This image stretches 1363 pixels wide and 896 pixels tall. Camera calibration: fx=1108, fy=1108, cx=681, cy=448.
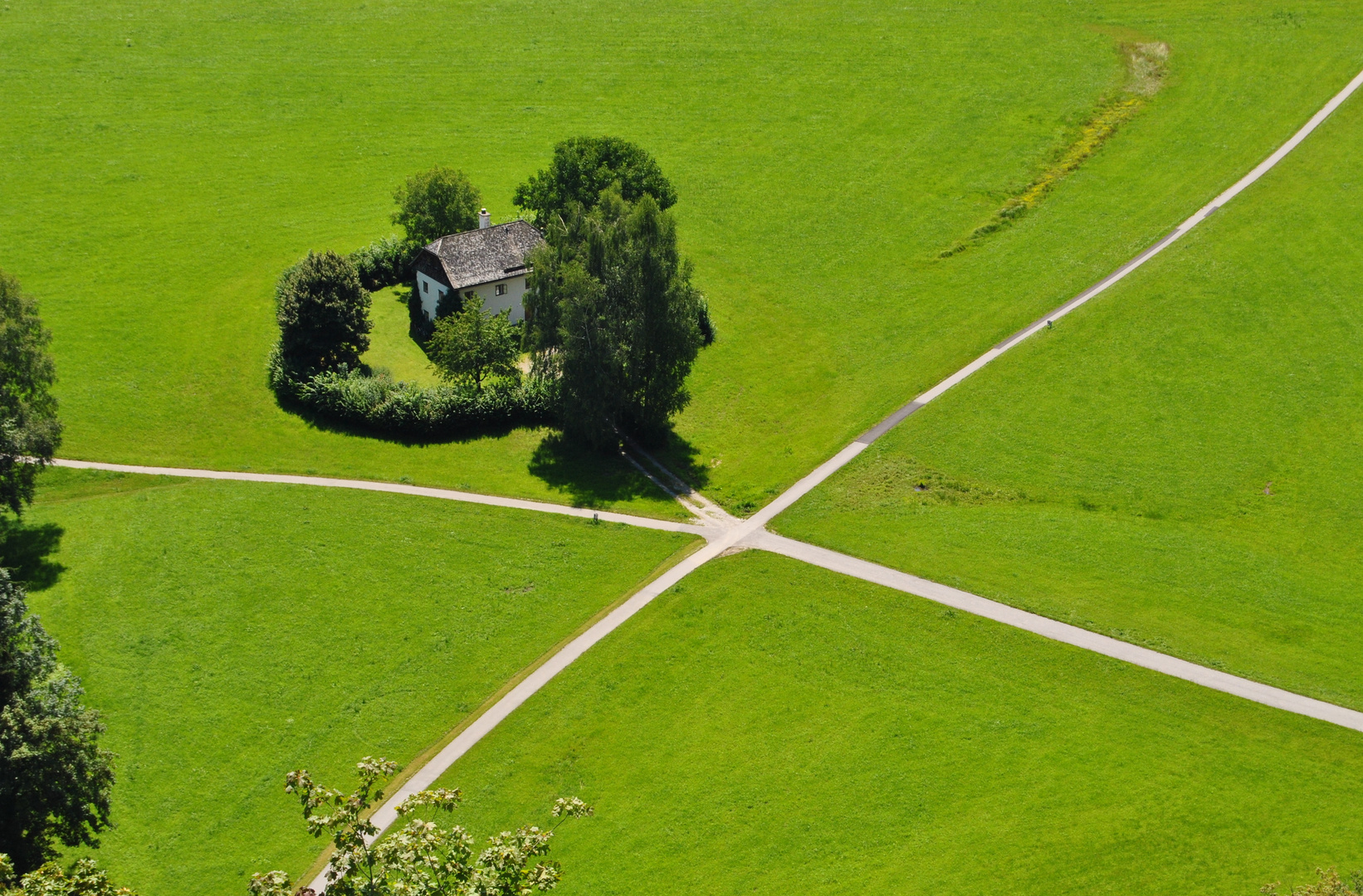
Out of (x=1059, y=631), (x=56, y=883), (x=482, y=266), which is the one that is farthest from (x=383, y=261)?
(x=56, y=883)

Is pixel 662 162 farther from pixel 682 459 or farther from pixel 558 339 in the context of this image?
pixel 682 459

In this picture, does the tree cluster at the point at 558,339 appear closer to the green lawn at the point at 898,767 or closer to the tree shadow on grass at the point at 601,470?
the tree shadow on grass at the point at 601,470

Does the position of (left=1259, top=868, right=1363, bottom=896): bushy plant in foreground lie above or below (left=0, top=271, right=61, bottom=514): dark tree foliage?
below

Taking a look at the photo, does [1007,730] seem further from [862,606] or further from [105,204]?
[105,204]

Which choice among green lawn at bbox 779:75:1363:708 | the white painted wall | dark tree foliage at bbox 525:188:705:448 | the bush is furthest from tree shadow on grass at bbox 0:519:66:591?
green lawn at bbox 779:75:1363:708

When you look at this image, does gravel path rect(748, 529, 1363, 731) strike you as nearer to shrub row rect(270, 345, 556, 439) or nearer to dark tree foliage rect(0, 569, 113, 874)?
shrub row rect(270, 345, 556, 439)

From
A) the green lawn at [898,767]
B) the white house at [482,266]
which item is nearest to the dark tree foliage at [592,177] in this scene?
the white house at [482,266]
